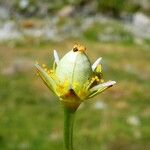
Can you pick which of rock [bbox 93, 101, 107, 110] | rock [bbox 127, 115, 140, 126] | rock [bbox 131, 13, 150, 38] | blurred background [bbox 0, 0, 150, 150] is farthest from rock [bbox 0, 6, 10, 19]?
rock [bbox 127, 115, 140, 126]

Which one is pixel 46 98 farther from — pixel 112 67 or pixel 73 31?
pixel 73 31

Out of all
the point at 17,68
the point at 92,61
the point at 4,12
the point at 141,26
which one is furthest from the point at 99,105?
the point at 4,12

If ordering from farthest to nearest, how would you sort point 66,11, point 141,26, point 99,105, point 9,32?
point 66,11, point 141,26, point 9,32, point 99,105

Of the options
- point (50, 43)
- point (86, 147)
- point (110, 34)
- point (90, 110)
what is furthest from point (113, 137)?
point (110, 34)

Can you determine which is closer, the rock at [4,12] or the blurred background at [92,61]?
the blurred background at [92,61]

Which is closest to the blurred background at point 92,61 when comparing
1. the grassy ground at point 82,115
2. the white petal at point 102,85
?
the grassy ground at point 82,115

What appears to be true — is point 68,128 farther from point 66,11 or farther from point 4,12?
point 4,12

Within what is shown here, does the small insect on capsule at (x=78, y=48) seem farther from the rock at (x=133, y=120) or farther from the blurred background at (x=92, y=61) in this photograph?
the rock at (x=133, y=120)
